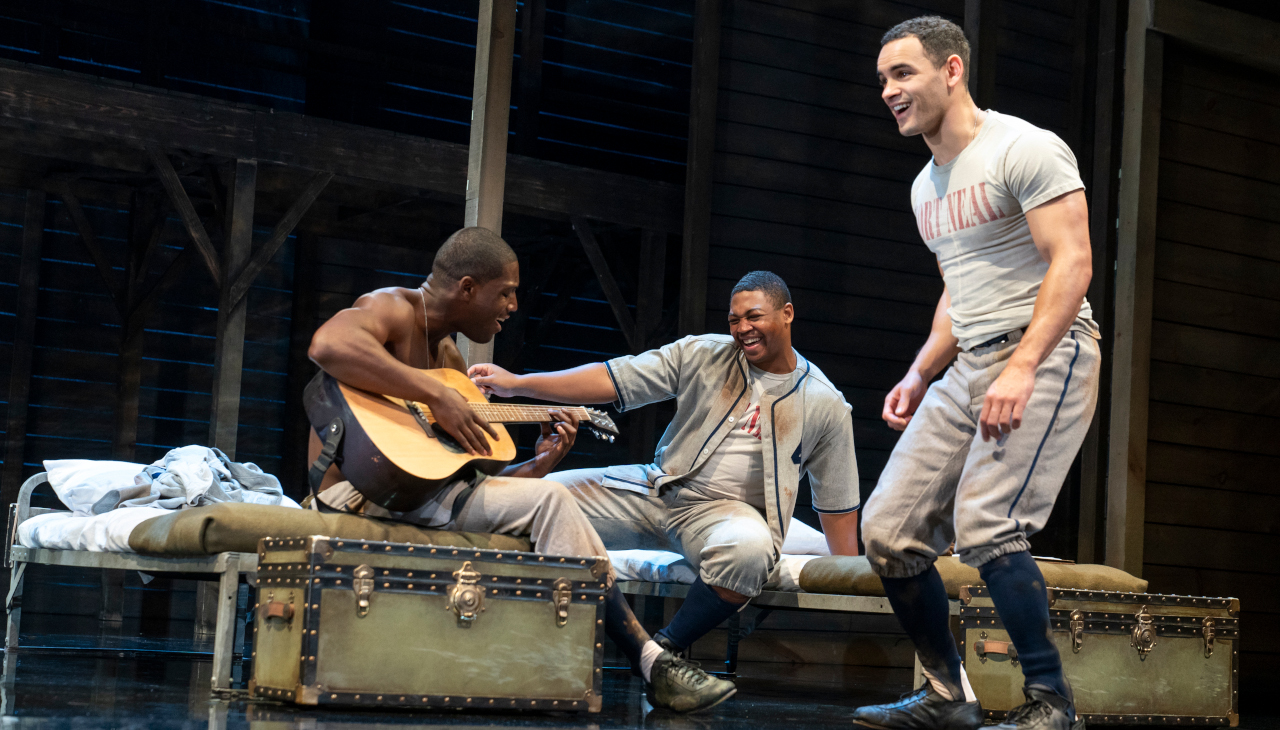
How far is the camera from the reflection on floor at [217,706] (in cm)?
252

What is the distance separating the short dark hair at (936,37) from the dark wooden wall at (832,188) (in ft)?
14.8

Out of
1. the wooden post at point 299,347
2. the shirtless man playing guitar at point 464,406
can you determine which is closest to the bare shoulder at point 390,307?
the shirtless man playing guitar at point 464,406

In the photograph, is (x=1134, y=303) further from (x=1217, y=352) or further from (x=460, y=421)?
(x=460, y=421)

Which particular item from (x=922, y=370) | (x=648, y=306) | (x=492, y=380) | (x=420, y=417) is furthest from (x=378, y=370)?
(x=648, y=306)

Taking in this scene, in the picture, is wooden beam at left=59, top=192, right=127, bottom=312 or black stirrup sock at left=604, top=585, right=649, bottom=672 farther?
wooden beam at left=59, top=192, right=127, bottom=312

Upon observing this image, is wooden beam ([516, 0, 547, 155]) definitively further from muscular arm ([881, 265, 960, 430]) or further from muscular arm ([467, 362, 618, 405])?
muscular arm ([881, 265, 960, 430])

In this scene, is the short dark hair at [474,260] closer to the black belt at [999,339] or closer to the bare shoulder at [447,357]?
the bare shoulder at [447,357]

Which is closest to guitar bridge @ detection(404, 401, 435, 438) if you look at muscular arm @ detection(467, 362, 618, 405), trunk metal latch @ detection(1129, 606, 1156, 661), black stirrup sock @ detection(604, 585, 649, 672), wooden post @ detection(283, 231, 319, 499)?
muscular arm @ detection(467, 362, 618, 405)

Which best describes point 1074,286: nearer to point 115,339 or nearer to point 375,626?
point 375,626

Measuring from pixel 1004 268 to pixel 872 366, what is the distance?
5.20 m

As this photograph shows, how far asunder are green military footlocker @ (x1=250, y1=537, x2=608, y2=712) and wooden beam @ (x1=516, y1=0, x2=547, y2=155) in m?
7.95

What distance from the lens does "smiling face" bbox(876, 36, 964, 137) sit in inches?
115

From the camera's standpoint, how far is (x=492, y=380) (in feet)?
Answer: 12.4

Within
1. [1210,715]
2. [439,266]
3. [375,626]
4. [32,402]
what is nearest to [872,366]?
[1210,715]
